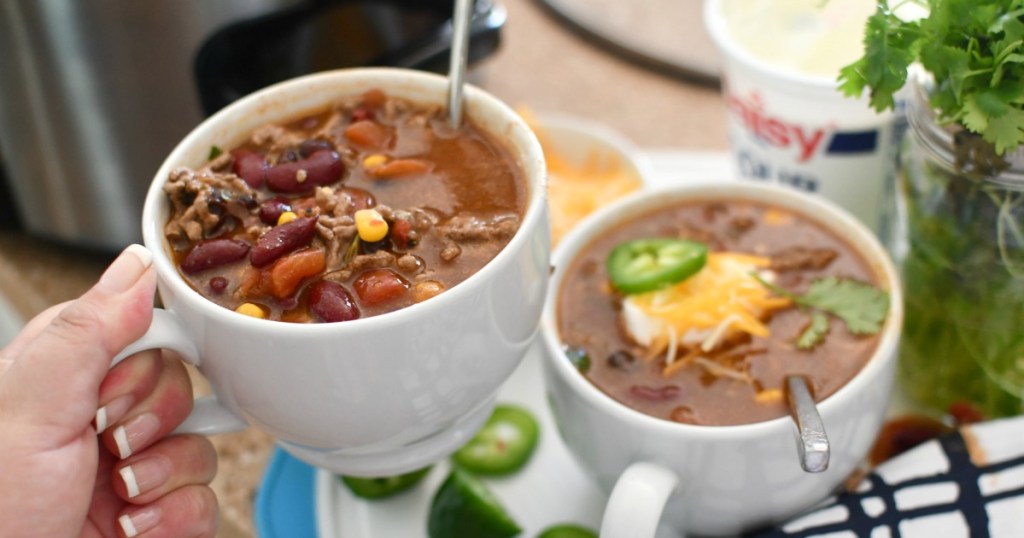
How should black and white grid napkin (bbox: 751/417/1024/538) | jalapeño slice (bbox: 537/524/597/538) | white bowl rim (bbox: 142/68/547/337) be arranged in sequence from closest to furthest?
white bowl rim (bbox: 142/68/547/337), black and white grid napkin (bbox: 751/417/1024/538), jalapeño slice (bbox: 537/524/597/538)

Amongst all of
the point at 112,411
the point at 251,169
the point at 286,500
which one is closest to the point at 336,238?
the point at 251,169

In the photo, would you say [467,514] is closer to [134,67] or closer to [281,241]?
[281,241]

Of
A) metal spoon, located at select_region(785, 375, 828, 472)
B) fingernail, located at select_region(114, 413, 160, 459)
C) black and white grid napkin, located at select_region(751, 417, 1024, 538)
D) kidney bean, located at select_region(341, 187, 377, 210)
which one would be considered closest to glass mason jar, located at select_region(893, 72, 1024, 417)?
black and white grid napkin, located at select_region(751, 417, 1024, 538)

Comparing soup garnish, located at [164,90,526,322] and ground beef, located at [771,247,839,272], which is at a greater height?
soup garnish, located at [164,90,526,322]

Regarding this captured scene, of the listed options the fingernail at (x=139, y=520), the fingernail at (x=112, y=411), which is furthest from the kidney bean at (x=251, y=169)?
the fingernail at (x=139, y=520)

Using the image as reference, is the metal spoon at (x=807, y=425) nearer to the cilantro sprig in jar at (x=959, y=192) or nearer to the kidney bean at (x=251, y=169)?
the cilantro sprig in jar at (x=959, y=192)

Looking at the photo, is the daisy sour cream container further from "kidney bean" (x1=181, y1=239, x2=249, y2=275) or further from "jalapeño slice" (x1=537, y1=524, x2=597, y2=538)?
"kidney bean" (x1=181, y1=239, x2=249, y2=275)
